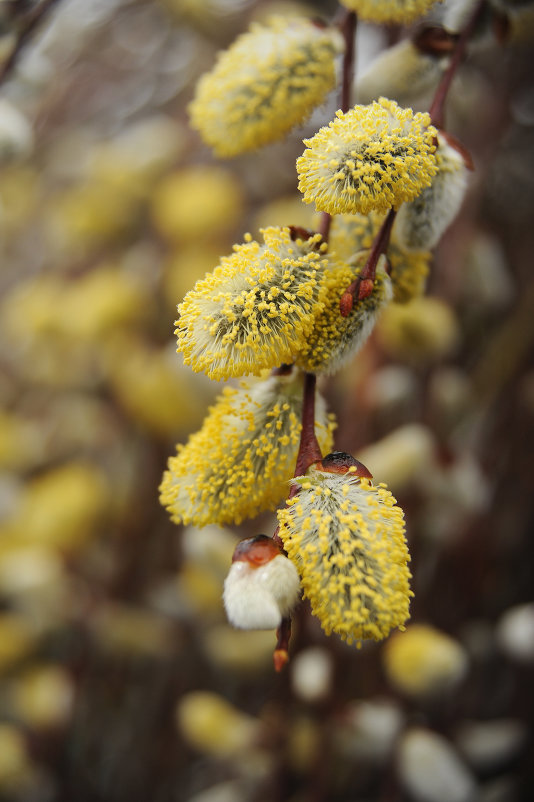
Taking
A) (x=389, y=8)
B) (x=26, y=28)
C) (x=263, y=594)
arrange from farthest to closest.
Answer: (x=26, y=28) → (x=389, y=8) → (x=263, y=594)

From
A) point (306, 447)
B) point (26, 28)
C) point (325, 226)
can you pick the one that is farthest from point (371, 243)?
point (26, 28)

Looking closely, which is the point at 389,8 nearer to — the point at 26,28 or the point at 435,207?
the point at 435,207

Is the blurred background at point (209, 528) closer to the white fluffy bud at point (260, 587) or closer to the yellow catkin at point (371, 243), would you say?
the yellow catkin at point (371, 243)

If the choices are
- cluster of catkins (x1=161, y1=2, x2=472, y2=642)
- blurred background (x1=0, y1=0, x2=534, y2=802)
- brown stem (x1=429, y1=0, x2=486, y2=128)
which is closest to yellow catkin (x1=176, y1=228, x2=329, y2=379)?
cluster of catkins (x1=161, y1=2, x2=472, y2=642)

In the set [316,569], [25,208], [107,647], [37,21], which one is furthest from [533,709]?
[25,208]

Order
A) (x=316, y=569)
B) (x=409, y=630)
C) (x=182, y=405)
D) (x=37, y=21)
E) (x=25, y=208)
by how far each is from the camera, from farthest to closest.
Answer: (x=25, y=208)
(x=182, y=405)
(x=409, y=630)
(x=37, y=21)
(x=316, y=569)

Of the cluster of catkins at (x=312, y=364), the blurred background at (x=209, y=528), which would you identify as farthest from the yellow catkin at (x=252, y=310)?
the blurred background at (x=209, y=528)

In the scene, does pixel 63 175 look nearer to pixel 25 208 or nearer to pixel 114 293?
pixel 25 208
